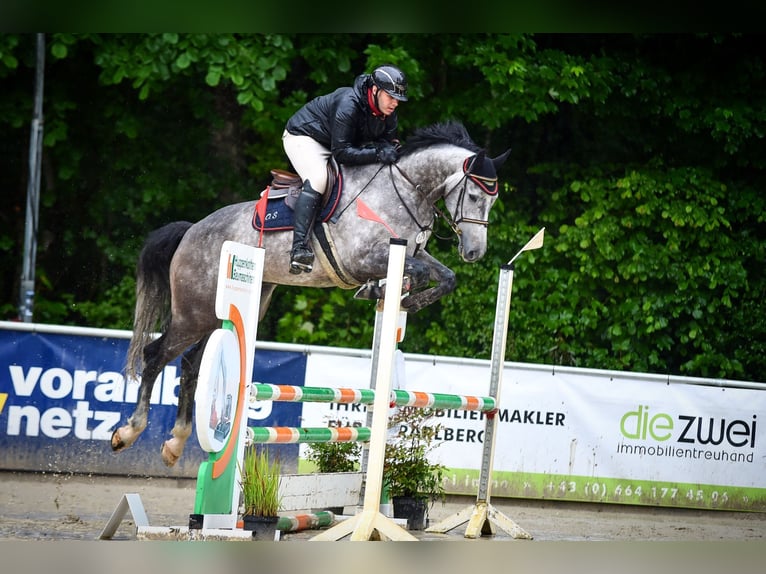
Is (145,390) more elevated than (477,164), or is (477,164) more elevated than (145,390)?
(477,164)

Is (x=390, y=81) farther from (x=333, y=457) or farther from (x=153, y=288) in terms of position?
(x=333, y=457)

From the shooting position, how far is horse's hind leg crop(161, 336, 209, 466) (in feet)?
15.8

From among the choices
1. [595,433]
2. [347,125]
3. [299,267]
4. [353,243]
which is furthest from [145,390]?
[595,433]

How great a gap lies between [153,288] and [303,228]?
1100 millimetres

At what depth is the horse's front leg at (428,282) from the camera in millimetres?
4406

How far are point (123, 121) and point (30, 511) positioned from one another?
16.8ft

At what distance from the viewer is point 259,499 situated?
4.01 metres

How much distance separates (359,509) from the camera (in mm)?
4898

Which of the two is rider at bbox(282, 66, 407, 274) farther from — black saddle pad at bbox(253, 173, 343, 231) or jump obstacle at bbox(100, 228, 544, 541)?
jump obstacle at bbox(100, 228, 544, 541)

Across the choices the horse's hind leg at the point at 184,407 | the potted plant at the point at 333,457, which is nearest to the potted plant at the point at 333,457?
the potted plant at the point at 333,457

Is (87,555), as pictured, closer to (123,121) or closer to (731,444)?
(731,444)

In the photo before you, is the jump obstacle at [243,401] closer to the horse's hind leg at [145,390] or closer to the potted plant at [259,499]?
the potted plant at [259,499]

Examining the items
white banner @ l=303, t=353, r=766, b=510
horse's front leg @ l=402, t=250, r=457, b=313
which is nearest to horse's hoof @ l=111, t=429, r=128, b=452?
horse's front leg @ l=402, t=250, r=457, b=313

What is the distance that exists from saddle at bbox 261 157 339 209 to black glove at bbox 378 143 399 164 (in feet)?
0.66
